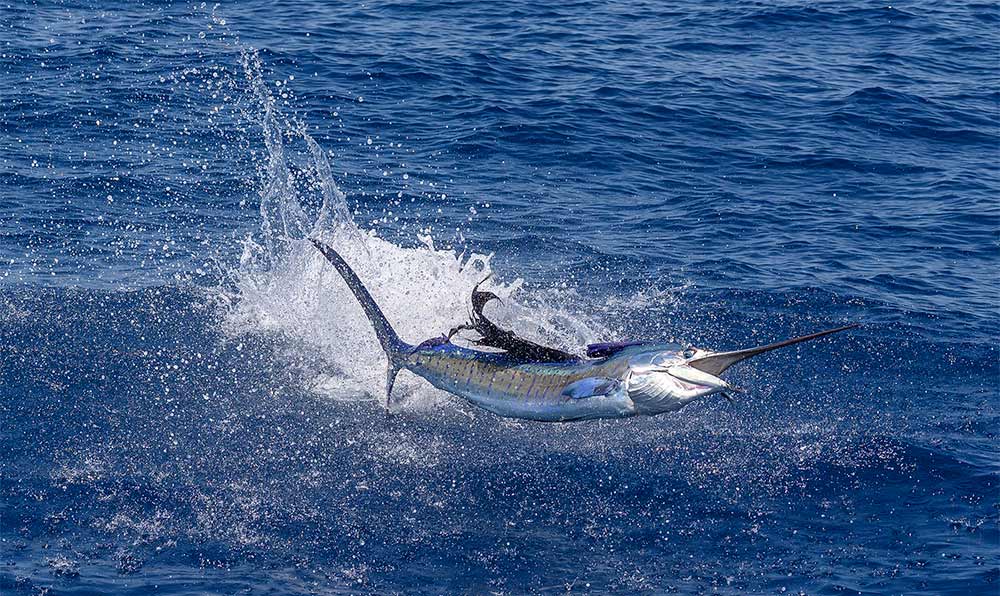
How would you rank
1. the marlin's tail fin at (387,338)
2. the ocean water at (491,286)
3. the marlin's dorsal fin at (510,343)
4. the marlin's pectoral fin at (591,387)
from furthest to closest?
the marlin's tail fin at (387,338)
the ocean water at (491,286)
the marlin's dorsal fin at (510,343)
the marlin's pectoral fin at (591,387)

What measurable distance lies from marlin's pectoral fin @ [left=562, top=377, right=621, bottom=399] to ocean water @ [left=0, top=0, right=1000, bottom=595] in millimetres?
1774

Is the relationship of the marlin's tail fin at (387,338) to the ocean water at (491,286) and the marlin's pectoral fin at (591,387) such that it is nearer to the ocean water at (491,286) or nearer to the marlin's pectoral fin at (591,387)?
the ocean water at (491,286)

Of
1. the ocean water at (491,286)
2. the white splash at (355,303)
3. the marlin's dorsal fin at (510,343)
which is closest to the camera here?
the marlin's dorsal fin at (510,343)

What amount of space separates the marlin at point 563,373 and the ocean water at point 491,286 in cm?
137

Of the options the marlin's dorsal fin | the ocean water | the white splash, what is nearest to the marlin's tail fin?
the marlin's dorsal fin

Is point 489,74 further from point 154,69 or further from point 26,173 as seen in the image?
point 26,173

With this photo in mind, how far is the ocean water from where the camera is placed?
36.2 feet

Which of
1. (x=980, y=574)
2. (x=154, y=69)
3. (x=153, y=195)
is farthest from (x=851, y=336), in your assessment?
(x=154, y=69)

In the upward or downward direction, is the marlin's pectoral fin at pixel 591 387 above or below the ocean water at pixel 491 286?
above

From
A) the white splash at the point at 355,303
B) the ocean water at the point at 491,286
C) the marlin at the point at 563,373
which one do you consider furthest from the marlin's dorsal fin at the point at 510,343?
the white splash at the point at 355,303

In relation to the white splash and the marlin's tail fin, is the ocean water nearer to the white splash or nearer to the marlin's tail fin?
the white splash

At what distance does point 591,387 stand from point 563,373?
53cm

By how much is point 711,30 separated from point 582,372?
20.1 m

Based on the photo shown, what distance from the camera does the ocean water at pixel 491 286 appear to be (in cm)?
1105
